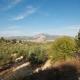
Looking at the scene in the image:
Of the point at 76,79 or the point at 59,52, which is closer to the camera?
the point at 76,79

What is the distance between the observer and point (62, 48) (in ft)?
86.5

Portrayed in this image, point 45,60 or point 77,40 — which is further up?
point 77,40

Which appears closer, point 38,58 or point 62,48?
point 62,48

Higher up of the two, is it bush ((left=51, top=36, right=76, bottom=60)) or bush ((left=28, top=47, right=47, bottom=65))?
bush ((left=51, top=36, right=76, bottom=60))

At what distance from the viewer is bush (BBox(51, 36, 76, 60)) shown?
26.0 metres

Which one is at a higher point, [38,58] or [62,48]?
[62,48]

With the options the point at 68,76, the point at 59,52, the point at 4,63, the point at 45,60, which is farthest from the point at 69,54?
the point at 4,63

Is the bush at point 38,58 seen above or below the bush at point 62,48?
below

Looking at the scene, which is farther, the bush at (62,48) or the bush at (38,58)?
the bush at (38,58)

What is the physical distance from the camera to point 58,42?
26578mm

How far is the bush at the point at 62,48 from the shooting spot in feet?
85.4

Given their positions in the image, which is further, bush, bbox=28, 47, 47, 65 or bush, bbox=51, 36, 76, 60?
→ bush, bbox=28, 47, 47, 65

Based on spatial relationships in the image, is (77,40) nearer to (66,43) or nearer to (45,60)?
(66,43)

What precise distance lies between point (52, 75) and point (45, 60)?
18.6 metres
